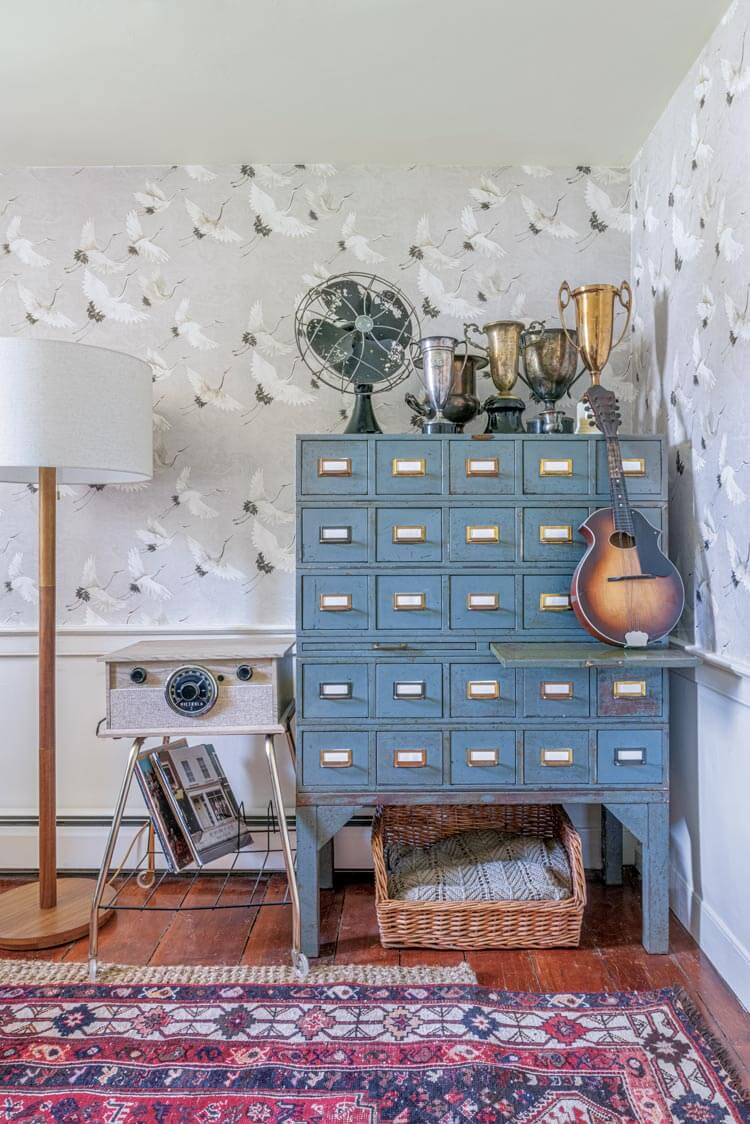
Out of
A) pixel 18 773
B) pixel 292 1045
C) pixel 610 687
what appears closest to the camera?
pixel 292 1045

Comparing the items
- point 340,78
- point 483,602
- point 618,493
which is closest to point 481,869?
point 483,602

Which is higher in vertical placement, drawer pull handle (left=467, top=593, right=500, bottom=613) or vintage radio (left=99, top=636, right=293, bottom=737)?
drawer pull handle (left=467, top=593, right=500, bottom=613)

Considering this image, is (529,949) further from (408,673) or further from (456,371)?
(456,371)

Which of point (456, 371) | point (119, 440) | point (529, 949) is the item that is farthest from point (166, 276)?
point (529, 949)

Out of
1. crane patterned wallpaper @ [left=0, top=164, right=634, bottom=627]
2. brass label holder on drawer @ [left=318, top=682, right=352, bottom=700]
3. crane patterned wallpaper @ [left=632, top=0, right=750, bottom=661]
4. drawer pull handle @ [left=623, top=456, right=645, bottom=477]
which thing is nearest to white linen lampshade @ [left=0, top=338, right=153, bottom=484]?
crane patterned wallpaper @ [left=0, top=164, right=634, bottom=627]

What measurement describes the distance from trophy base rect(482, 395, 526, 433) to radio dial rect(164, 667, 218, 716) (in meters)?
1.13

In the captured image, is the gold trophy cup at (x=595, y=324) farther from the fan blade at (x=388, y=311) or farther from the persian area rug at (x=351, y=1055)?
the persian area rug at (x=351, y=1055)

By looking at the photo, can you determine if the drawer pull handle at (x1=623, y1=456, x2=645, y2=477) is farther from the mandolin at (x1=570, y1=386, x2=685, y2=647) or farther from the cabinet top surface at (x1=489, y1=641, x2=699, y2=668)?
the cabinet top surface at (x1=489, y1=641, x2=699, y2=668)

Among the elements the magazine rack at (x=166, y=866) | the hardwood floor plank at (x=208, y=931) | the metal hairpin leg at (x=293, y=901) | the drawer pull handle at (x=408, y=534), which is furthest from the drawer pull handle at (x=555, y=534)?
the hardwood floor plank at (x=208, y=931)

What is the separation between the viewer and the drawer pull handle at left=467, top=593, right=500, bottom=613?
1.97 m

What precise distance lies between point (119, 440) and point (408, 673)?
1.04 m

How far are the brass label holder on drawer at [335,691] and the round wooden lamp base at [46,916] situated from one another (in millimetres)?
928

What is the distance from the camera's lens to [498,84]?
2.05 m

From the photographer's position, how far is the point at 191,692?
1.90 metres
